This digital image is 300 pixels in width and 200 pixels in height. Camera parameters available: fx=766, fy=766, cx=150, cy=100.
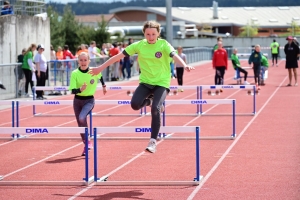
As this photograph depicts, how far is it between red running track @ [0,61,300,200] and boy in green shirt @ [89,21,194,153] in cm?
99

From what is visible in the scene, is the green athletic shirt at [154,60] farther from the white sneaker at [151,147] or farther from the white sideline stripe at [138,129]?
the white sneaker at [151,147]

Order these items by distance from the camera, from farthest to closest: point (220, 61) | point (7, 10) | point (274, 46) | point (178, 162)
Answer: point (274, 46)
point (7, 10)
point (220, 61)
point (178, 162)

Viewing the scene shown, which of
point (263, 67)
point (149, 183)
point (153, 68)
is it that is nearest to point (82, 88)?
point (153, 68)

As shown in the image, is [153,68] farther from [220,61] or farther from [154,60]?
[220,61]

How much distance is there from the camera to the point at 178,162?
11953 millimetres

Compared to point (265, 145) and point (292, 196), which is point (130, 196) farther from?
point (265, 145)

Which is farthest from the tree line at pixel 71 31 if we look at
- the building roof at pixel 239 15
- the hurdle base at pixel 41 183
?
the building roof at pixel 239 15

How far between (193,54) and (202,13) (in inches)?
3025

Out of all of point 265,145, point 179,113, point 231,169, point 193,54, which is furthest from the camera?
point 193,54

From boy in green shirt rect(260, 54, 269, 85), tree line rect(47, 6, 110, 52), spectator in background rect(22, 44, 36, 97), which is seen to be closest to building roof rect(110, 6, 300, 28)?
tree line rect(47, 6, 110, 52)

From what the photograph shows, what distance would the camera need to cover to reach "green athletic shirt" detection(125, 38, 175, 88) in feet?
32.7

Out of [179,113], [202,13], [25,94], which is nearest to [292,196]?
[179,113]

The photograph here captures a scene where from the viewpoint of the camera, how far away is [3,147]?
1420 centimetres

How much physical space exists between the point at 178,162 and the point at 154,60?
2.50m
